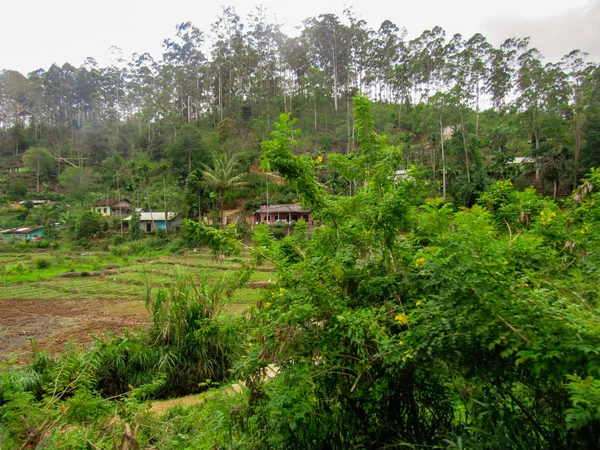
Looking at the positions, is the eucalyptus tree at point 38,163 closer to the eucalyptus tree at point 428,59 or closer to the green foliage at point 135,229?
the green foliage at point 135,229

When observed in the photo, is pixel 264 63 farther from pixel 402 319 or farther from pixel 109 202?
pixel 402 319

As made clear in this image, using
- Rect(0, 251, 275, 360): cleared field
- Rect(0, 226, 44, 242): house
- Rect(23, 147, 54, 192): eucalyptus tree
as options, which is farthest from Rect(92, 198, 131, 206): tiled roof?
Rect(0, 251, 275, 360): cleared field

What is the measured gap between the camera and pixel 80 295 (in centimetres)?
1377

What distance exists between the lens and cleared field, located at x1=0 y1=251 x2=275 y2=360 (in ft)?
28.4

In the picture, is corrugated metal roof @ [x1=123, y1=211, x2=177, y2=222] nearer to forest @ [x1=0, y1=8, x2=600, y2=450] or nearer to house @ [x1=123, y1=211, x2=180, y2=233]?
house @ [x1=123, y1=211, x2=180, y2=233]

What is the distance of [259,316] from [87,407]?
5.48ft

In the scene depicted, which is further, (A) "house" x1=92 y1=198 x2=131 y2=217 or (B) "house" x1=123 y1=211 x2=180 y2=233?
(A) "house" x1=92 y1=198 x2=131 y2=217

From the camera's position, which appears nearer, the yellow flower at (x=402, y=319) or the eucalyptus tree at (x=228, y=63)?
the yellow flower at (x=402, y=319)

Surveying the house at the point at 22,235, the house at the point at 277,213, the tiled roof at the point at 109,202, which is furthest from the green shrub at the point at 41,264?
the tiled roof at the point at 109,202

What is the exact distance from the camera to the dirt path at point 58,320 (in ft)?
27.0

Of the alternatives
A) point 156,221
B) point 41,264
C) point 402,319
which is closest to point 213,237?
point 402,319

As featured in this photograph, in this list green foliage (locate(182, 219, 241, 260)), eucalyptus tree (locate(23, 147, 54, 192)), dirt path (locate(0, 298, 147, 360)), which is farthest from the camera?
eucalyptus tree (locate(23, 147, 54, 192))

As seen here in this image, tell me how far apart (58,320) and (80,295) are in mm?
3775

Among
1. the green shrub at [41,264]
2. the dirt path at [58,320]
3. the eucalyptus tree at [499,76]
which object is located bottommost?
the dirt path at [58,320]
